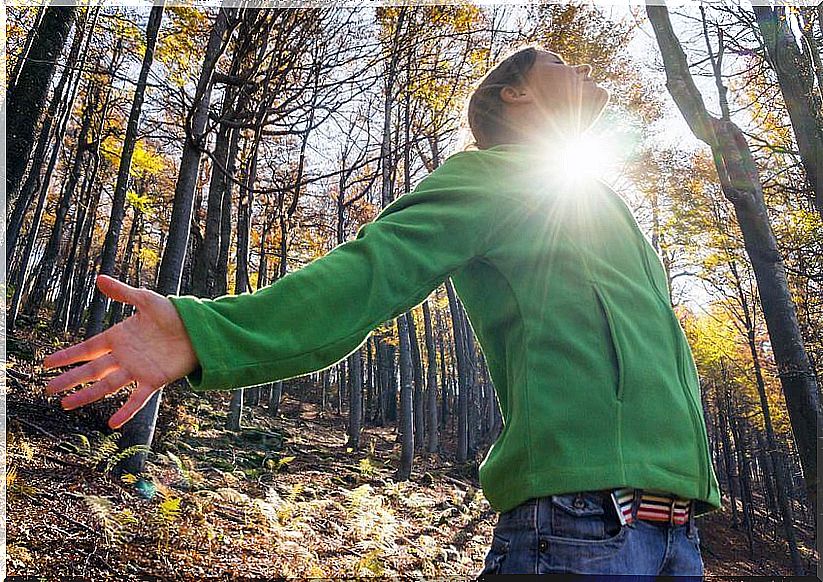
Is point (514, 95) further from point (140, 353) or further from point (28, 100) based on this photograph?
point (28, 100)

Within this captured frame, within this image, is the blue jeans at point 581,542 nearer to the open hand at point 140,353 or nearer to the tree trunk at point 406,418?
the open hand at point 140,353

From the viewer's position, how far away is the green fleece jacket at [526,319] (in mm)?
1175

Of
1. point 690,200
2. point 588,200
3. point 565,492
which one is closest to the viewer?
point 565,492

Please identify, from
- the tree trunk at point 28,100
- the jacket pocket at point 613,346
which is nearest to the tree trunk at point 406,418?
the tree trunk at point 28,100

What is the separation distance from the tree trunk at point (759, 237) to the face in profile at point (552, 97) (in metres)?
3.18

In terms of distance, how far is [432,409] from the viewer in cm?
1953

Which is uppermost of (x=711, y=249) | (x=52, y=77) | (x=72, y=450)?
(x=711, y=249)

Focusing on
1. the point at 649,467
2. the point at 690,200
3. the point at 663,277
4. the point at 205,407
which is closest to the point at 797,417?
the point at 663,277

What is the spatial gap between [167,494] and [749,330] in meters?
15.5

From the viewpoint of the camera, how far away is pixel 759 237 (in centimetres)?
470

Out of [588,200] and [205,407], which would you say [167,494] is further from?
[205,407]

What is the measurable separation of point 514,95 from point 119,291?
1184 mm

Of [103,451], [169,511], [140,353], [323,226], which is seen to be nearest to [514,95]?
[140,353]

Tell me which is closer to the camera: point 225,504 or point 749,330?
A: point 225,504
